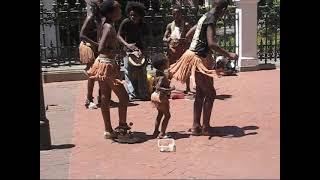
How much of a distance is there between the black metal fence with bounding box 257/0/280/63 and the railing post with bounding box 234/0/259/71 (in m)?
0.81

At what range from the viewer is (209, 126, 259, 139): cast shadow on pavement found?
25.0ft

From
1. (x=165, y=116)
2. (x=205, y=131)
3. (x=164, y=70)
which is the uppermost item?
(x=164, y=70)

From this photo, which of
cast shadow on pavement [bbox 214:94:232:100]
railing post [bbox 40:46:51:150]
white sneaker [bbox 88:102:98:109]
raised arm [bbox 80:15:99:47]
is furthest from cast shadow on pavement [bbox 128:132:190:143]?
cast shadow on pavement [bbox 214:94:232:100]

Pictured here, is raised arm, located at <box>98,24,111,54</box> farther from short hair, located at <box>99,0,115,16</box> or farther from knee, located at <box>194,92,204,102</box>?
knee, located at <box>194,92,204,102</box>

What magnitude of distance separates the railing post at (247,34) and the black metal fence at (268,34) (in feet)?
2.67

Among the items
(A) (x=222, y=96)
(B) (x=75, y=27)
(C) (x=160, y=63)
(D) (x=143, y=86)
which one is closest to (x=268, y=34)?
(A) (x=222, y=96)

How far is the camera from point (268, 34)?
14.7 metres

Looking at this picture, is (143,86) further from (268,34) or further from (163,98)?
(268,34)

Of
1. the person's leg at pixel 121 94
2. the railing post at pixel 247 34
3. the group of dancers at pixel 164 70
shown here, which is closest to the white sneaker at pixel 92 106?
the group of dancers at pixel 164 70

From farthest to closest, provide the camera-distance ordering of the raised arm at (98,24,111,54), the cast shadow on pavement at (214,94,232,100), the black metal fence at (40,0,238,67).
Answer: the black metal fence at (40,0,238,67)
the cast shadow on pavement at (214,94,232,100)
the raised arm at (98,24,111,54)

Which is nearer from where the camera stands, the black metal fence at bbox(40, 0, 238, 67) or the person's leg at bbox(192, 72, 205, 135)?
the person's leg at bbox(192, 72, 205, 135)

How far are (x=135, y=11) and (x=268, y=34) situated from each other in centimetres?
626
